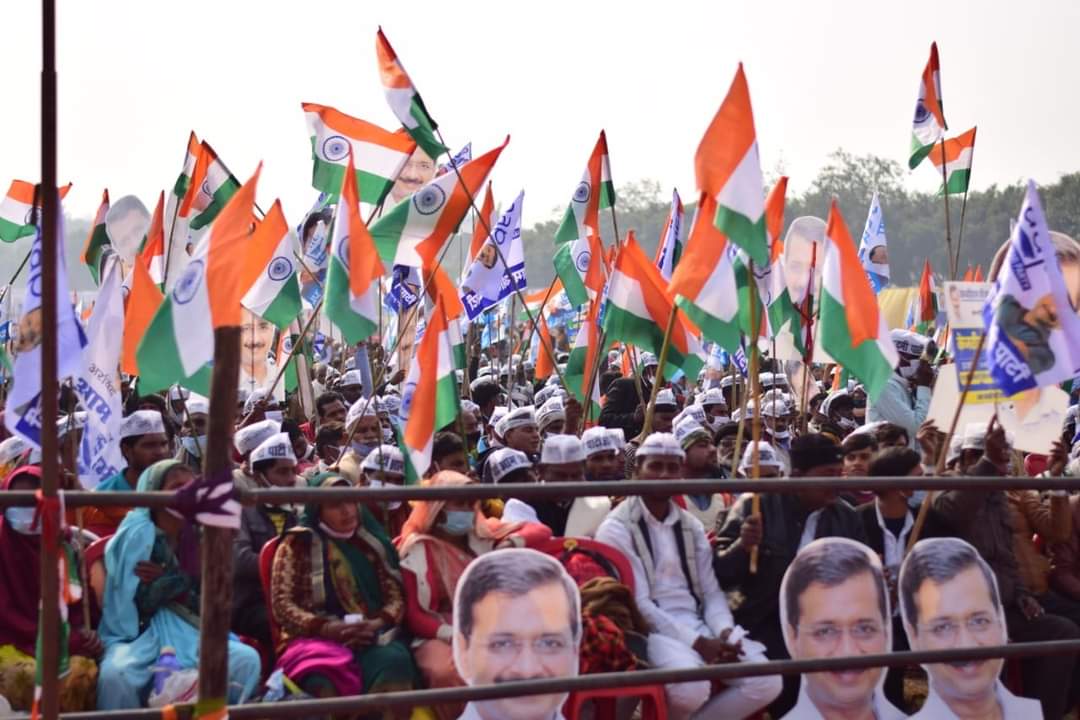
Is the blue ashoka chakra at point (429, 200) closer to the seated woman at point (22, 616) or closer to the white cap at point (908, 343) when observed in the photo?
the seated woman at point (22, 616)

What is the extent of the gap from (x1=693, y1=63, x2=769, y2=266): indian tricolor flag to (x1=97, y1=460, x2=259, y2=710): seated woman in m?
2.53

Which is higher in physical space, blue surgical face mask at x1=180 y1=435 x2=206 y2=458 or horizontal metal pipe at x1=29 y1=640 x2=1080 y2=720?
blue surgical face mask at x1=180 y1=435 x2=206 y2=458

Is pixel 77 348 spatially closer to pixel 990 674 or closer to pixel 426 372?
pixel 426 372

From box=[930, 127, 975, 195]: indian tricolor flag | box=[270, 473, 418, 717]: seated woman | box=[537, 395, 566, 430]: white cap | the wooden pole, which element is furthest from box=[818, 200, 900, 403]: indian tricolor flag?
box=[930, 127, 975, 195]: indian tricolor flag

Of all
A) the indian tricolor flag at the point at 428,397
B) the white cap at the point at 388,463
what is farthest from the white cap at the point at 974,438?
the white cap at the point at 388,463

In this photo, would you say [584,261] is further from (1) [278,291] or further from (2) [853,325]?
(2) [853,325]

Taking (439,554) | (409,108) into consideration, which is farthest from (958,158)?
(439,554)

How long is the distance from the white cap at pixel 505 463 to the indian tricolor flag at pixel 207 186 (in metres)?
5.42

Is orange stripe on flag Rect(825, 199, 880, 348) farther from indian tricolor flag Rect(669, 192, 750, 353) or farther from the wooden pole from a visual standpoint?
the wooden pole

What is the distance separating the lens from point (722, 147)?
639cm

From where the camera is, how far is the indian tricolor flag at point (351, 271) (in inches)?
321

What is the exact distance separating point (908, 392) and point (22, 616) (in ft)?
24.3

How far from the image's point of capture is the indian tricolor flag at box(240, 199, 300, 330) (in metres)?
10.1

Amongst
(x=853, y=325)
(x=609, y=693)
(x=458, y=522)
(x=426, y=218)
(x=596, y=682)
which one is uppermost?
(x=426, y=218)
